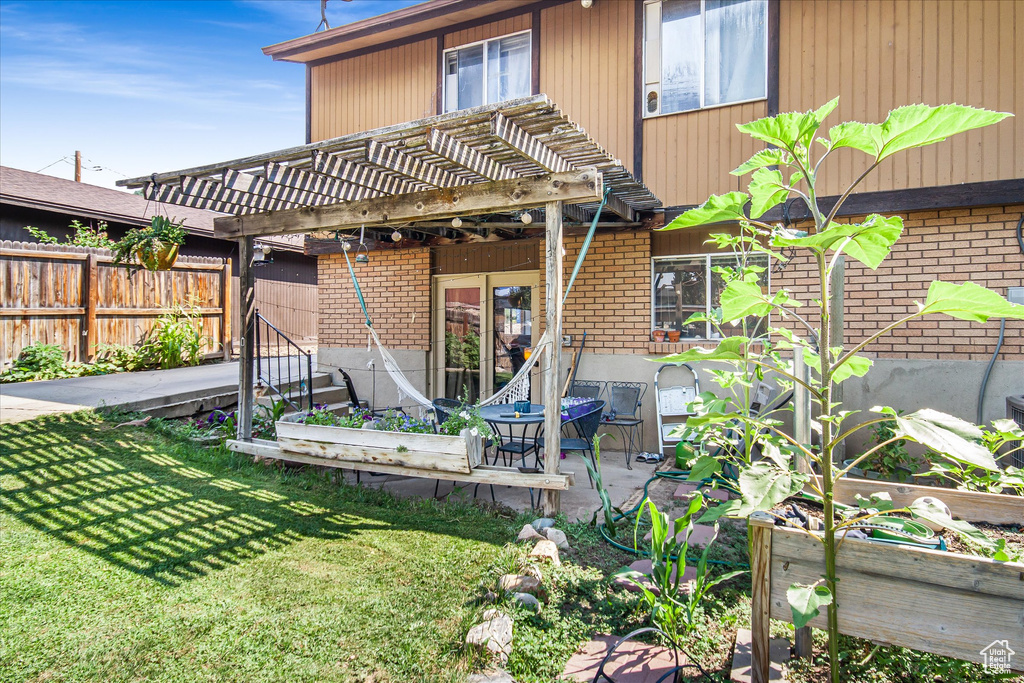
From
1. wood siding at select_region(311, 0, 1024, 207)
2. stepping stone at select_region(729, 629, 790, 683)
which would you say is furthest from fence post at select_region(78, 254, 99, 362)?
stepping stone at select_region(729, 629, 790, 683)

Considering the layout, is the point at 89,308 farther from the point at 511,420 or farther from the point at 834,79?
the point at 834,79

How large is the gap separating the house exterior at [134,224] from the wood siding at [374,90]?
172 inches

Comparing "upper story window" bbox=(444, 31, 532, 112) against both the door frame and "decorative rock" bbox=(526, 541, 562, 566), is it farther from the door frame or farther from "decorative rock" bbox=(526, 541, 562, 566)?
"decorative rock" bbox=(526, 541, 562, 566)

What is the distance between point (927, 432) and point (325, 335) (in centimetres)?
787

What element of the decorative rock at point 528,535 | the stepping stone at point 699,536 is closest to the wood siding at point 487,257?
the decorative rock at point 528,535

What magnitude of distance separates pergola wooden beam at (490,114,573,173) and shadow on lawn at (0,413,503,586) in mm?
2507

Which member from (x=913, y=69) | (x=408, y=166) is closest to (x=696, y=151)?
(x=913, y=69)

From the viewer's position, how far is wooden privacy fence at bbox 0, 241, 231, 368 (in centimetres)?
788

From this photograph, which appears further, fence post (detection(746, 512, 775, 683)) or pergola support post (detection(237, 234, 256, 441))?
pergola support post (detection(237, 234, 256, 441))

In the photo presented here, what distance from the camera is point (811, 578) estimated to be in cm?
169

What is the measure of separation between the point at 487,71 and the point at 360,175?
3.54 meters

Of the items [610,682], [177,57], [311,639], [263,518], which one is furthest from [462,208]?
[177,57]

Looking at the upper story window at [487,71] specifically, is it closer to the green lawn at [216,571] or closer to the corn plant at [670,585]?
the green lawn at [216,571]

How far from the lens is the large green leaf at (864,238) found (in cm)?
133
